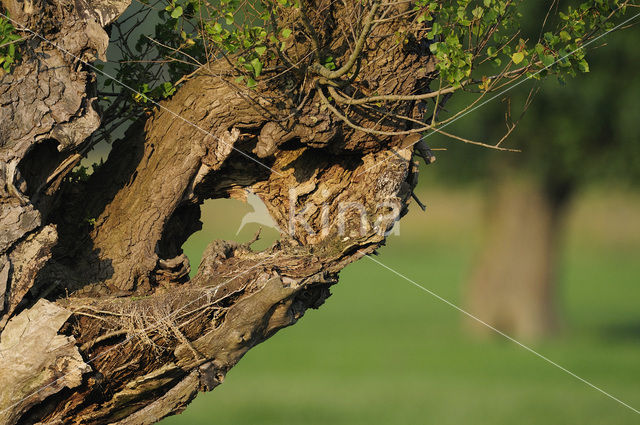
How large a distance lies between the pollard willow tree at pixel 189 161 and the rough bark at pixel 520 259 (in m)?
17.1

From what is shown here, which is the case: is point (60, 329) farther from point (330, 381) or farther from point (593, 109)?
point (330, 381)

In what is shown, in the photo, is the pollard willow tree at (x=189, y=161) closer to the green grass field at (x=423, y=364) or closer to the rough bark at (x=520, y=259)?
the green grass field at (x=423, y=364)

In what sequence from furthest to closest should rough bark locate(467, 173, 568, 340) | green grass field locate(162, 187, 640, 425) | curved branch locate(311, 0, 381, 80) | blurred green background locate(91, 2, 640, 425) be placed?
rough bark locate(467, 173, 568, 340) → blurred green background locate(91, 2, 640, 425) → green grass field locate(162, 187, 640, 425) → curved branch locate(311, 0, 381, 80)

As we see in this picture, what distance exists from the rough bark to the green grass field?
0.86 metres

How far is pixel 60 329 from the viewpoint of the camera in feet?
13.4

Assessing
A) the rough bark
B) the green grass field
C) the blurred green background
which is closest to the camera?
the green grass field

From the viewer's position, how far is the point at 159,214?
4695 mm

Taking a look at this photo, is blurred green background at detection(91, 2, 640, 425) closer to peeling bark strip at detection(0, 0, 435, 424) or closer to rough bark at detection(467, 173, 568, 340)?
rough bark at detection(467, 173, 568, 340)

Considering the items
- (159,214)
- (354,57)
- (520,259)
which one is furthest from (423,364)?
(354,57)

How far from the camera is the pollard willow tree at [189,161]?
4.12 m

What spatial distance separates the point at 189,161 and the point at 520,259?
59.6ft

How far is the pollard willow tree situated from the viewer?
4117 millimetres

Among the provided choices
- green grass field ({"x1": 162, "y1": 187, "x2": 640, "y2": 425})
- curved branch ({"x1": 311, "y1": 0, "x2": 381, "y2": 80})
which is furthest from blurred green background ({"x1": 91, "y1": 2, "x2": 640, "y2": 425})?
curved branch ({"x1": 311, "y1": 0, "x2": 381, "y2": 80})

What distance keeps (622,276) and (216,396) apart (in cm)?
3303
